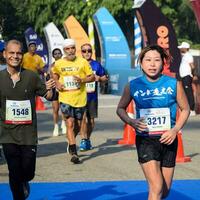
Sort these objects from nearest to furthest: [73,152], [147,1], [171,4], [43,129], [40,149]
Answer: [73,152] < [40,149] < [43,129] < [147,1] < [171,4]

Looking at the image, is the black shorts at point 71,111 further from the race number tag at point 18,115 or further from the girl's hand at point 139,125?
the girl's hand at point 139,125

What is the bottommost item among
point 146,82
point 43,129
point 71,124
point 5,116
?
point 43,129

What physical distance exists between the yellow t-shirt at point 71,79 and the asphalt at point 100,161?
98 cm

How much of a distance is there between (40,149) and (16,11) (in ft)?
162

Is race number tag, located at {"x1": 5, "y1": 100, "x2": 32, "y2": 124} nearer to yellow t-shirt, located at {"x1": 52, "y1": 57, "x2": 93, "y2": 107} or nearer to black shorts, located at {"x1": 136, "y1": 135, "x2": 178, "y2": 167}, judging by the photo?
black shorts, located at {"x1": 136, "y1": 135, "x2": 178, "y2": 167}

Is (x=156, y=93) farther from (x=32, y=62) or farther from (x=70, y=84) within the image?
(x=32, y=62)

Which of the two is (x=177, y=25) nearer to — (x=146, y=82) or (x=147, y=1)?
(x=147, y=1)

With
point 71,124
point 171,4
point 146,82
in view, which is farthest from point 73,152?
point 171,4

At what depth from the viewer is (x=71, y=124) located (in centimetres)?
975

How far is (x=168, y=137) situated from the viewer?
544 cm

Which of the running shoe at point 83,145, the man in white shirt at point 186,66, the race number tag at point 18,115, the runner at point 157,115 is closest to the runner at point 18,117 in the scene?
the race number tag at point 18,115

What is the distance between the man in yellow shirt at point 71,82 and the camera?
9.75 metres

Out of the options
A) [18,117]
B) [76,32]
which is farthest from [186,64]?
[76,32]

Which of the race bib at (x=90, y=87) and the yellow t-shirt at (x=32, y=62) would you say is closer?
the race bib at (x=90, y=87)
